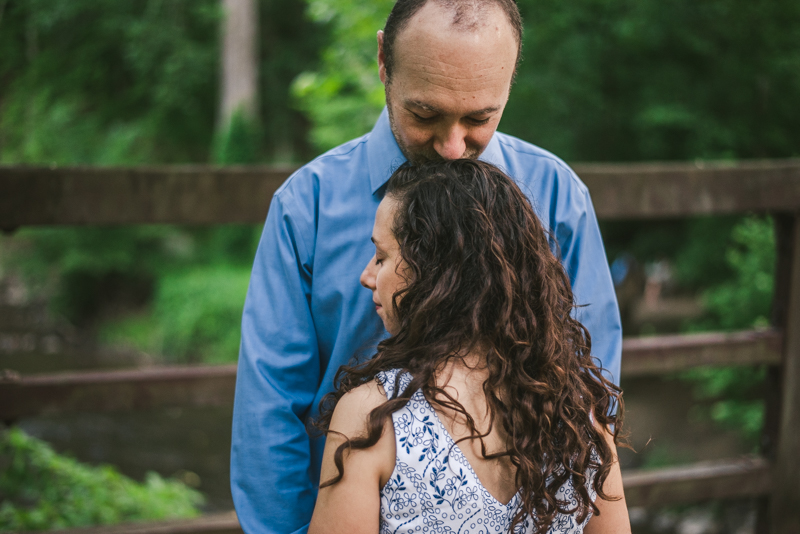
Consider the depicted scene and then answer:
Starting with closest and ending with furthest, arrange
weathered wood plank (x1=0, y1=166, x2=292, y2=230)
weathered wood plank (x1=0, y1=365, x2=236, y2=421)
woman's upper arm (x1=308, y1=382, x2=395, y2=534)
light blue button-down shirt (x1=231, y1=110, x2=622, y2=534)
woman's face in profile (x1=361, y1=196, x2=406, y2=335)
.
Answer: woman's upper arm (x1=308, y1=382, x2=395, y2=534) < woman's face in profile (x1=361, y1=196, x2=406, y2=335) < light blue button-down shirt (x1=231, y1=110, x2=622, y2=534) < weathered wood plank (x1=0, y1=166, x2=292, y2=230) < weathered wood plank (x1=0, y1=365, x2=236, y2=421)

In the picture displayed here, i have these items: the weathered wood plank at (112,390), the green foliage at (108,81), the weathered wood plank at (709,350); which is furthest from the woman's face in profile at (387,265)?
the green foliage at (108,81)

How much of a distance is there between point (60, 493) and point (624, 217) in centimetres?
249

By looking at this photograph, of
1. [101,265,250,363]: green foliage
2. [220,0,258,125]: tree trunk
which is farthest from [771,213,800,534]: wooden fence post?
[220,0,258,125]: tree trunk

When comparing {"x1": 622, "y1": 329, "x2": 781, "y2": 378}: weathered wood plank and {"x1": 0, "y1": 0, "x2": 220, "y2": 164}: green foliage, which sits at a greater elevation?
{"x1": 0, "y1": 0, "x2": 220, "y2": 164}: green foliage

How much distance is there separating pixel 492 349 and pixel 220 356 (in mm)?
11087

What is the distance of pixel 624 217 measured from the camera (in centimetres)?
221

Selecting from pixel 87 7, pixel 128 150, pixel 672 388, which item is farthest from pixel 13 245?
pixel 672 388

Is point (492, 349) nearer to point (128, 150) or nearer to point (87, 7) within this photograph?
point (87, 7)

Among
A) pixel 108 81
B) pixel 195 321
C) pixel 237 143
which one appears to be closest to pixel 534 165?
pixel 195 321

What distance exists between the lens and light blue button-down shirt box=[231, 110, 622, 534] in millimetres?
1331

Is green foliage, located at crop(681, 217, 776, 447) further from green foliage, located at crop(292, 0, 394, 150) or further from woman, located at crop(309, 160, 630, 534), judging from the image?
woman, located at crop(309, 160, 630, 534)

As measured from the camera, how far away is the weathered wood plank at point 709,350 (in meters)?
2.39

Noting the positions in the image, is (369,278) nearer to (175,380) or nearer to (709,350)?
(175,380)

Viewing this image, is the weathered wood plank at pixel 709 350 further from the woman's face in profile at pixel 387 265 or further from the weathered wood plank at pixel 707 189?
the woman's face in profile at pixel 387 265
